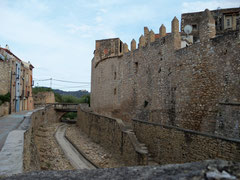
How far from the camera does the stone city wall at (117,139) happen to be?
9368mm

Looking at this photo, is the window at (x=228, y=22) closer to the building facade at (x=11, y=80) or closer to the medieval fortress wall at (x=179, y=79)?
the medieval fortress wall at (x=179, y=79)

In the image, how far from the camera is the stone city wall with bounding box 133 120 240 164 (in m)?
6.03

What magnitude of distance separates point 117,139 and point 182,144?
506 cm

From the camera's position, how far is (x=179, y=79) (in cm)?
1159

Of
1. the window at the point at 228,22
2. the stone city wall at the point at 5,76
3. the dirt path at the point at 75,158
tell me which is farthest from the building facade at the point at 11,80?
the window at the point at 228,22

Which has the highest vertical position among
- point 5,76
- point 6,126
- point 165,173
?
point 5,76

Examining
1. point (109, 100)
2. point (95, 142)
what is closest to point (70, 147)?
point (95, 142)

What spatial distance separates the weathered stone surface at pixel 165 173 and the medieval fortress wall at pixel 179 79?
6.08 metres

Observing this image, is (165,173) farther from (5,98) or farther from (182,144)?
(5,98)

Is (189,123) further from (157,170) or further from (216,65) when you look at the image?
(157,170)

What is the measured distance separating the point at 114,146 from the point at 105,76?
36.1 ft

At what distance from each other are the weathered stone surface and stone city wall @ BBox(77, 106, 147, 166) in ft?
21.7

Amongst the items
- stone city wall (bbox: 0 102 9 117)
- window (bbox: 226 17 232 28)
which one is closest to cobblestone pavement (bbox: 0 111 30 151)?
stone city wall (bbox: 0 102 9 117)

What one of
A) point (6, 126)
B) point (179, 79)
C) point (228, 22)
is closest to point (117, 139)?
point (179, 79)
